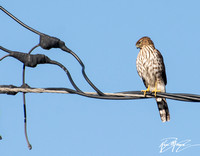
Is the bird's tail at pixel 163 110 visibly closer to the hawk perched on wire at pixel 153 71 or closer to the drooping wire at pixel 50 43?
the hawk perched on wire at pixel 153 71

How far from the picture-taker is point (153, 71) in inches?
356

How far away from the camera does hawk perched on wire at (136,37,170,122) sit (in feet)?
29.6

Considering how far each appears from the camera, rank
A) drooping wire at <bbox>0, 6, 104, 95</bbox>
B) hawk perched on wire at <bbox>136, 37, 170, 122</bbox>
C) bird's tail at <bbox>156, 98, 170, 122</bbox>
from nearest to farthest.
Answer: drooping wire at <bbox>0, 6, 104, 95</bbox>, hawk perched on wire at <bbox>136, 37, 170, 122</bbox>, bird's tail at <bbox>156, 98, 170, 122</bbox>

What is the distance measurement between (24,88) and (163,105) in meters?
4.59

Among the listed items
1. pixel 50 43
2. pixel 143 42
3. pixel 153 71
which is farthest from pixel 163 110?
pixel 50 43

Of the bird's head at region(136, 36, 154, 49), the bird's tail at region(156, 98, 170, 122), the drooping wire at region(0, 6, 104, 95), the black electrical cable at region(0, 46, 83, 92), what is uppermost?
the bird's head at region(136, 36, 154, 49)

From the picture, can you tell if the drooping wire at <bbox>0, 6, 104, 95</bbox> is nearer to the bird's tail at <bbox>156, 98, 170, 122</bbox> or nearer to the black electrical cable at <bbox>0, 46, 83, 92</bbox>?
the black electrical cable at <bbox>0, 46, 83, 92</bbox>

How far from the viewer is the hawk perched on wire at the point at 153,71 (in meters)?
9.04

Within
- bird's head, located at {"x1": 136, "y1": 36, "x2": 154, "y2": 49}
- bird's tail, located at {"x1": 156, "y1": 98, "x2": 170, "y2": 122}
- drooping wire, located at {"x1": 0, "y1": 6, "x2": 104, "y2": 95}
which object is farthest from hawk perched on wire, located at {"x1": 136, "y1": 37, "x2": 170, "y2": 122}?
drooping wire, located at {"x1": 0, "y1": 6, "x2": 104, "y2": 95}

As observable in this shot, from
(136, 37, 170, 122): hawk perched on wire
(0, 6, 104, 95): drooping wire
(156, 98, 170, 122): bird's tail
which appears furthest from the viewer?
(156, 98, 170, 122): bird's tail

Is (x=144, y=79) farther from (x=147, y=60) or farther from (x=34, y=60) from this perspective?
(x=34, y=60)

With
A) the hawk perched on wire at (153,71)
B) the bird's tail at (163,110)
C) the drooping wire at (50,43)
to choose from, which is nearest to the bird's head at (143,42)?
the hawk perched on wire at (153,71)

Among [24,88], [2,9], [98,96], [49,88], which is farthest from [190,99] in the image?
[2,9]

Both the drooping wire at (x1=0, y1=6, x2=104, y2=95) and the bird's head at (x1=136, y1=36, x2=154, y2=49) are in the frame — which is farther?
the bird's head at (x1=136, y1=36, x2=154, y2=49)
